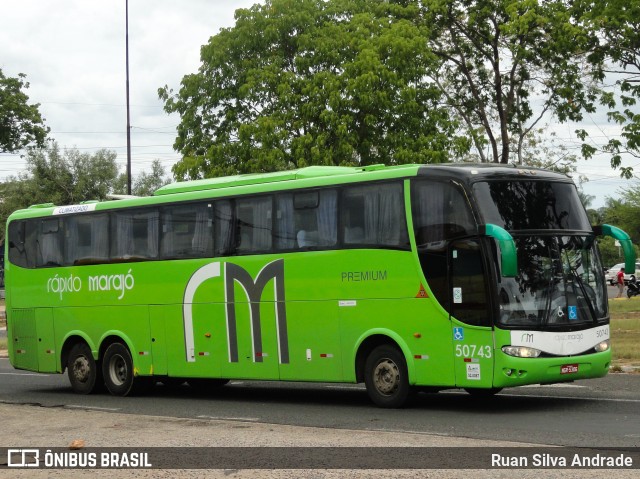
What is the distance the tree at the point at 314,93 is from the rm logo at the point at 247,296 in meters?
16.2

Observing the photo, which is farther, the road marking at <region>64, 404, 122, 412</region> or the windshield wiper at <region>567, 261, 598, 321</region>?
the road marking at <region>64, 404, 122, 412</region>

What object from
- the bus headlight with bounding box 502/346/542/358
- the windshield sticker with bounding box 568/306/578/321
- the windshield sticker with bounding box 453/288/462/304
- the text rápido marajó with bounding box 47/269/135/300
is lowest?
the bus headlight with bounding box 502/346/542/358

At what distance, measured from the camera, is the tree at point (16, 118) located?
204 ft

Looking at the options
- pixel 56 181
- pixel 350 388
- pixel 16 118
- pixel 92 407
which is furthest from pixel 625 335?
pixel 56 181

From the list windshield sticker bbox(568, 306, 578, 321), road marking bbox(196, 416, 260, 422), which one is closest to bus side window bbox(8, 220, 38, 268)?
road marking bbox(196, 416, 260, 422)

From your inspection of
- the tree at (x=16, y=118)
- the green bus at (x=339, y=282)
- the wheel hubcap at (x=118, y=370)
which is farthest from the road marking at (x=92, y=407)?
the tree at (x=16, y=118)

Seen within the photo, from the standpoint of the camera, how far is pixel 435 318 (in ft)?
50.2

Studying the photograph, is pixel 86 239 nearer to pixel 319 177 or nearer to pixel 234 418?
pixel 319 177

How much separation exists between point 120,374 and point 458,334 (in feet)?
25.2

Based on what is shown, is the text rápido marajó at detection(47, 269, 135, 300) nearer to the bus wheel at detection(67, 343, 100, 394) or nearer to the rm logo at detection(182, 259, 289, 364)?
the bus wheel at detection(67, 343, 100, 394)

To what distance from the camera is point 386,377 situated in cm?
1597

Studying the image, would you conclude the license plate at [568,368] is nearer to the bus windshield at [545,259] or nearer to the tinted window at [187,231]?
the bus windshield at [545,259]

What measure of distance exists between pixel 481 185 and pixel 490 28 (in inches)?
966

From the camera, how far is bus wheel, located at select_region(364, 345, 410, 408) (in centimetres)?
1569
